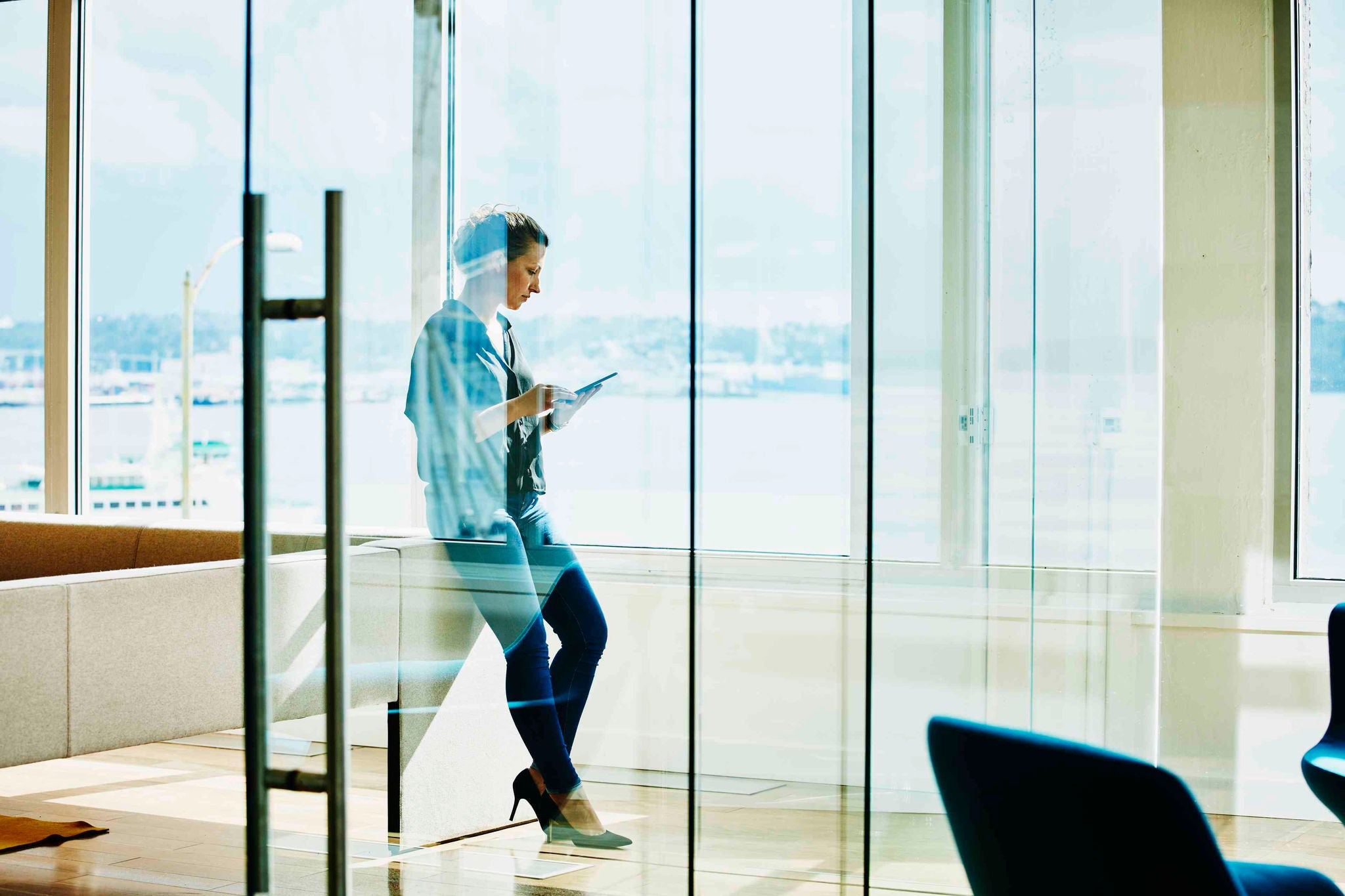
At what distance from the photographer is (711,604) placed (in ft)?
8.02

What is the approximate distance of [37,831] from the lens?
3.61 meters

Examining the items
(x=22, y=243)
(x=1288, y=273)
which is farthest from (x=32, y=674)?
(x=22, y=243)

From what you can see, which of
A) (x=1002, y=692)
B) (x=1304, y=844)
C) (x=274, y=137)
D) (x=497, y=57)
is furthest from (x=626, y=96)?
(x=1304, y=844)

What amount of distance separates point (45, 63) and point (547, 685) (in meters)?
4.74

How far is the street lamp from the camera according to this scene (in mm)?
6098

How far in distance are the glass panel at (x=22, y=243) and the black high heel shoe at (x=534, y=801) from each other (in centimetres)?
425

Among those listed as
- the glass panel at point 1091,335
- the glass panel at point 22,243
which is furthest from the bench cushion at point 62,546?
the glass panel at point 1091,335

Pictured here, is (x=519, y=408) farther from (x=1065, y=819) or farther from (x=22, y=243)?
(x=22, y=243)

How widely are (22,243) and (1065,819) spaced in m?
5.66

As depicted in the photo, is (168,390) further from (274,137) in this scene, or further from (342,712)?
(342,712)

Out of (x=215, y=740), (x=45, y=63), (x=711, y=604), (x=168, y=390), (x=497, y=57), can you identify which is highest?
(x=45, y=63)

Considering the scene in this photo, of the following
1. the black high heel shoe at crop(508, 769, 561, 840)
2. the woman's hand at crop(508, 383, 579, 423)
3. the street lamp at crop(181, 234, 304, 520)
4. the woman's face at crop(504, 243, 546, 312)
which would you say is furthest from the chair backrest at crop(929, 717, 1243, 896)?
the street lamp at crop(181, 234, 304, 520)

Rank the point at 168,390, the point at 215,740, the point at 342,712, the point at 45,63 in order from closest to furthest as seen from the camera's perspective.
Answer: the point at 342,712 → the point at 215,740 → the point at 45,63 → the point at 168,390

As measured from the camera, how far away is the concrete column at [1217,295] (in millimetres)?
3223
